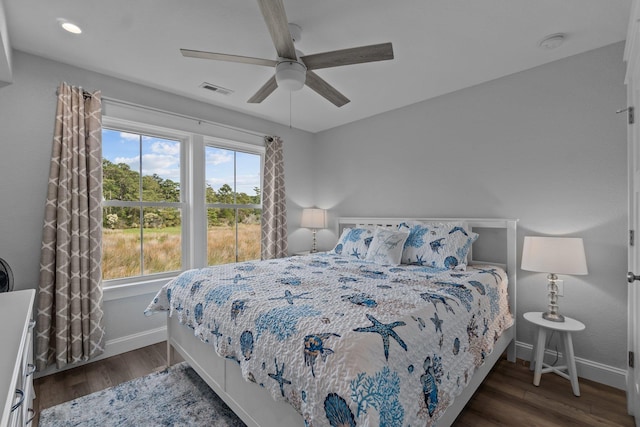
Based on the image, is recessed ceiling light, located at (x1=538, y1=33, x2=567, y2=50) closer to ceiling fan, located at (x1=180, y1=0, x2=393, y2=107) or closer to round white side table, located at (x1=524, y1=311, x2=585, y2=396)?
ceiling fan, located at (x1=180, y1=0, x2=393, y2=107)

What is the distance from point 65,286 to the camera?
240 cm

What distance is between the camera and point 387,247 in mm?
2766

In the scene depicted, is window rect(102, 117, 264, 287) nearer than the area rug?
No

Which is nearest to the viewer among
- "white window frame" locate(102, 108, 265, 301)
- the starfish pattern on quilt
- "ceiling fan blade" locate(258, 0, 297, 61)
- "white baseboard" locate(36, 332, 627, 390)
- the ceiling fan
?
the starfish pattern on quilt

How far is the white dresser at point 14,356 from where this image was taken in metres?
0.80

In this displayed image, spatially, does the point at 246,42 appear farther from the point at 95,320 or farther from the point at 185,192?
the point at 95,320

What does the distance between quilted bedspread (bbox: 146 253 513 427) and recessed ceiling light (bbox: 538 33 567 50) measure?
69.8 inches

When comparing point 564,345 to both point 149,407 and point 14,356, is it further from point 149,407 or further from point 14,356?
point 14,356

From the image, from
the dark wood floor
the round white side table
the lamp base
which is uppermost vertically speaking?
the lamp base

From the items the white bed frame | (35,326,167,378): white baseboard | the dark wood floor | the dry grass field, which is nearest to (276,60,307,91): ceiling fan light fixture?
the white bed frame

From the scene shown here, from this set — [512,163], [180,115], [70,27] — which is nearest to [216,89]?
Result: [180,115]

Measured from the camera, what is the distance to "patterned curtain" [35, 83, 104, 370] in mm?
2371

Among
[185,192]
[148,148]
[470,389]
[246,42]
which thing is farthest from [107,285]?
[470,389]

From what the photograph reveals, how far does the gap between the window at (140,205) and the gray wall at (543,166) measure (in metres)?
2.56
